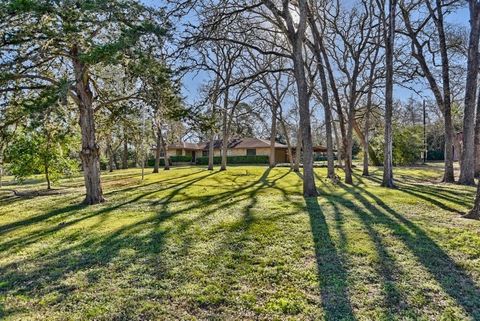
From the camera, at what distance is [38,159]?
15.8 metres

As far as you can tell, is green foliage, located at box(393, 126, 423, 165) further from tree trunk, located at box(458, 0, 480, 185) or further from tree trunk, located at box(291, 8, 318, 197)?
tree trunk, located at box(291, 8, 318, 197)

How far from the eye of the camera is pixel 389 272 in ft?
14.3

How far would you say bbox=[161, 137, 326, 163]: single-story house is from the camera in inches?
1767

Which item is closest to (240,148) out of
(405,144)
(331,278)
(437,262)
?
(405,144)

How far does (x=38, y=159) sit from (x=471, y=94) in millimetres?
18788

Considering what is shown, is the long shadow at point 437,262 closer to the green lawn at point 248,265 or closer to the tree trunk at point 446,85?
the green lawn at point 248,265

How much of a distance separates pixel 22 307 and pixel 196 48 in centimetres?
940

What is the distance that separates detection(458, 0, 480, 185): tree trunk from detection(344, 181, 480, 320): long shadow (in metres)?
8.37

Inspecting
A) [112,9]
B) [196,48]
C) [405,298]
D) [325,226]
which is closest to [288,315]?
[405,298]

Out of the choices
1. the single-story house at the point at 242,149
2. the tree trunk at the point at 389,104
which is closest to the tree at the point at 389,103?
the tree trunk at the point at 389,104

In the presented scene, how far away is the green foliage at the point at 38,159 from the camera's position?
47.6 ft

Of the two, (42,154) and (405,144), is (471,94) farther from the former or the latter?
(405,144)

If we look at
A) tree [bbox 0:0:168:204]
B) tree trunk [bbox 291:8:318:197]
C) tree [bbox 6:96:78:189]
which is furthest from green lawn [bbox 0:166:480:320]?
tree [bbox 6:96:78:189]

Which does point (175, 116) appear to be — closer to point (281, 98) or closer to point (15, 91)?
point (15, 91)
